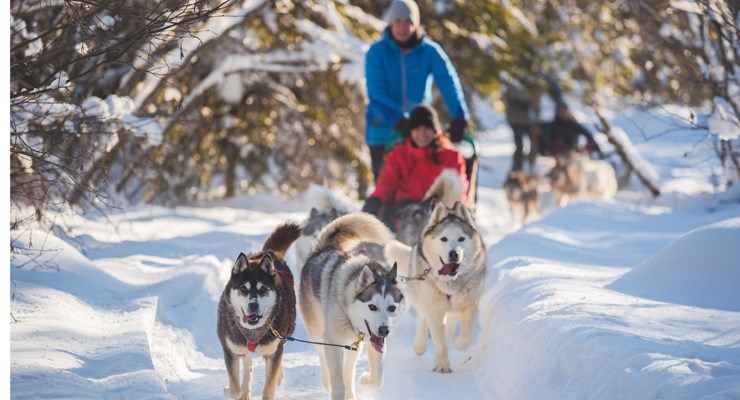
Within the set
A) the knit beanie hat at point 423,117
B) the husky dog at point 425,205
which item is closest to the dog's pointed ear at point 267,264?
the husky dog at point 425,205

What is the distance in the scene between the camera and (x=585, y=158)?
1532 centimetres

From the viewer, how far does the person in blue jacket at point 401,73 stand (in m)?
7.98

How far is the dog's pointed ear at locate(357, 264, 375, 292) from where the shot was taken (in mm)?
4684

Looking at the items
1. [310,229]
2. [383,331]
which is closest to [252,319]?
[383,331]

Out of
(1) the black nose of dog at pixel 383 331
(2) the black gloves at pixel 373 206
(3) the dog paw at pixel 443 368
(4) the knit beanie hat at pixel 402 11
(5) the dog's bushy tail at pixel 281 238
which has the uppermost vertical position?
(4) the knit beanie hat at pixel 402 11

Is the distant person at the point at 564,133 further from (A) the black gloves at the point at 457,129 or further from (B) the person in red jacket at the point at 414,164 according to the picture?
(B) the person in red jacket at the point at 414,164

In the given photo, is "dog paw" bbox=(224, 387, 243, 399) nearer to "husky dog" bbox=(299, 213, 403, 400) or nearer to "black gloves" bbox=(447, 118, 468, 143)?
"husky dog" bbox=(299, 213, 403, 400)

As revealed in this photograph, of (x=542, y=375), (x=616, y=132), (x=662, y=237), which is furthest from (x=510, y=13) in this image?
(x=542, y=375)

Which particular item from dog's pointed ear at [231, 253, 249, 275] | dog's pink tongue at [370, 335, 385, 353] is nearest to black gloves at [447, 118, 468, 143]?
dog's pink tongue at [370, 335, 385, 353]

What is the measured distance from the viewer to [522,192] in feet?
47.0

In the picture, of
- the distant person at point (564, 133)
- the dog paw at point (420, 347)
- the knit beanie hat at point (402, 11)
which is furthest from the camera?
the distant person at point (564, 133)

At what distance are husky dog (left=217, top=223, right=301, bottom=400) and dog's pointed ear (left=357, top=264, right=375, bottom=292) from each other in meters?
0.50

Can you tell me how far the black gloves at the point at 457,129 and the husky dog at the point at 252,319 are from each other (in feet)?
10.8

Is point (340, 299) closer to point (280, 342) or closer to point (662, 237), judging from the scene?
point (280, 342)
